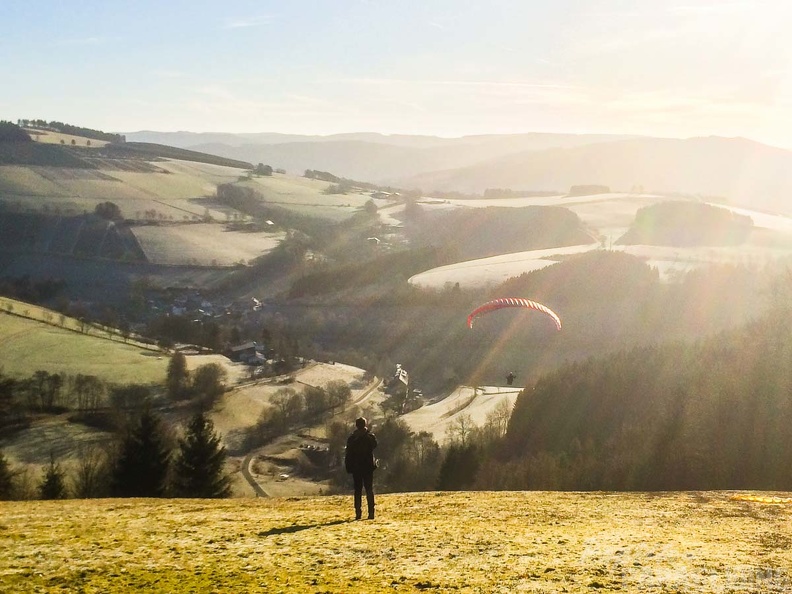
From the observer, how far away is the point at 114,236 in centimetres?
16100

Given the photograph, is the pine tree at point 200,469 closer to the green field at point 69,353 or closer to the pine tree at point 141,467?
the pine tree at point 141,467

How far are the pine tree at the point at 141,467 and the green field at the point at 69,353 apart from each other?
49307 millimetres

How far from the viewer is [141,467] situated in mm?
31781

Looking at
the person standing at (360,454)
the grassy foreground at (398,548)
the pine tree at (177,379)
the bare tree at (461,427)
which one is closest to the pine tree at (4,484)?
the grassy foreground at (398,548)

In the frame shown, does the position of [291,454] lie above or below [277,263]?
below

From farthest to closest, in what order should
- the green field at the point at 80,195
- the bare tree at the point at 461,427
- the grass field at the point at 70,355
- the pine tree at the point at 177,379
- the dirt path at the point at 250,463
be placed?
1. the green field at the point at 80,195
2. the grass field at the point at 70,355
3. the pine tree at the point at 177,379
4. the bare tree at the point at 461,427
5. the dirt path at the point at 250,463

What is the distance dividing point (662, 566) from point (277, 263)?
504ft

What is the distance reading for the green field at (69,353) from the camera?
7888 centimetres

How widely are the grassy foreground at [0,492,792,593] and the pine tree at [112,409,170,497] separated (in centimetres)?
1323

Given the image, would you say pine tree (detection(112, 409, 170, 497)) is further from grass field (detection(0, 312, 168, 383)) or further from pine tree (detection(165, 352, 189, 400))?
grass field (detection(0, 312, 168, 383))

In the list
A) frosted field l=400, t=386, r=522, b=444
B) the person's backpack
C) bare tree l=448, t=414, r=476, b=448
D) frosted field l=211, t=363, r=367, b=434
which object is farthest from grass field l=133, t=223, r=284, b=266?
the person's backpack

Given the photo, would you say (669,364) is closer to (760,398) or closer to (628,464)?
(760,398)

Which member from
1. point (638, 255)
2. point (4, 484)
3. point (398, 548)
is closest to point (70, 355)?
point (4, 484)

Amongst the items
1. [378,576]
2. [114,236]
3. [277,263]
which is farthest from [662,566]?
[114,236]
